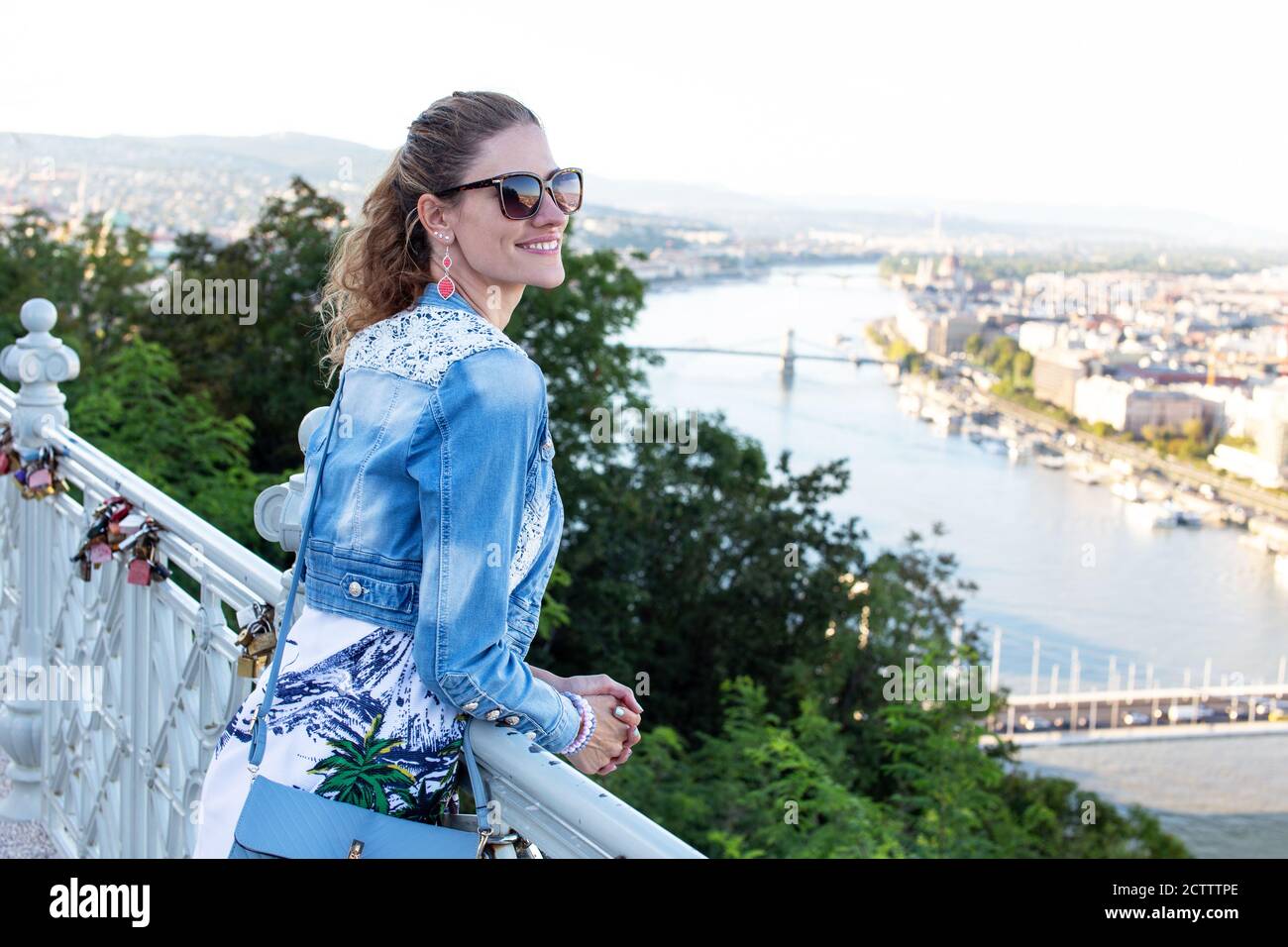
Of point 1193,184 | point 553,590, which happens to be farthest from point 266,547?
point 1193,184

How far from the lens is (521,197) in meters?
1.30

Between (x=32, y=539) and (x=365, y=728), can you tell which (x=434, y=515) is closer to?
(x=365, y=728)

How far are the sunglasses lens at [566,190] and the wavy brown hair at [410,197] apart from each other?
0.06m

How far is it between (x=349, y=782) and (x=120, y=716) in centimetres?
132

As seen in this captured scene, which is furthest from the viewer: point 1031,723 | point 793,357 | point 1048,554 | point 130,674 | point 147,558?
point 793,357

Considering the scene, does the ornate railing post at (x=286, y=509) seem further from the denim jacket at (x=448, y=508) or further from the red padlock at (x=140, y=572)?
the red padlock at (x=140, y=572)

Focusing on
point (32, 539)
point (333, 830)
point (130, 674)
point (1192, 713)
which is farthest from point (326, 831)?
point (1192, 713)

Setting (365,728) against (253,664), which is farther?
(253,664)

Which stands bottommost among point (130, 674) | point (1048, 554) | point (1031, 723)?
point (1031, 723)

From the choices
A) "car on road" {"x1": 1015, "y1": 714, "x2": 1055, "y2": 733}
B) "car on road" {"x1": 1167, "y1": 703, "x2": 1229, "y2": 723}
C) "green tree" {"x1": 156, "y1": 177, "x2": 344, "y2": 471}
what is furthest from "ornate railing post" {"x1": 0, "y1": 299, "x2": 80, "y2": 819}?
"car on road" {"x1": 1167, "y1": 703, "x2": 1229, "y2": 723}

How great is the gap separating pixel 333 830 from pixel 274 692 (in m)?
0.14

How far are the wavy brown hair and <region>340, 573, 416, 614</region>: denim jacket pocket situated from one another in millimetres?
285

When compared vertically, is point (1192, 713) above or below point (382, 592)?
below

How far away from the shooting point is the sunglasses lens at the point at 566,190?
4.34 feet
